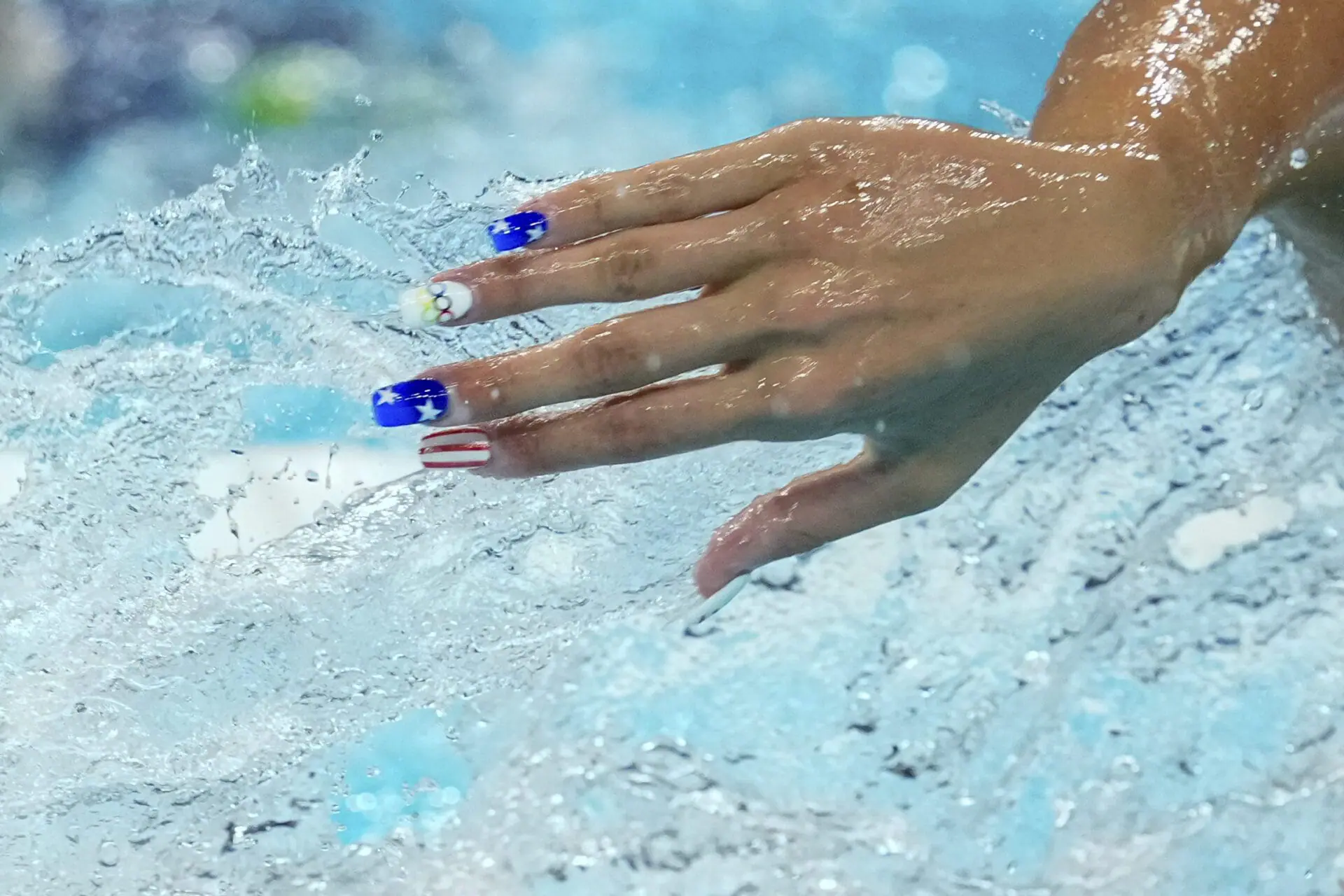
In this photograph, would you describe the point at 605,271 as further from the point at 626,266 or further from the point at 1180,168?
the point at 1180,168

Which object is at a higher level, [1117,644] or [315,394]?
[315,394]

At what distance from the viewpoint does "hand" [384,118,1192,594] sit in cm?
65

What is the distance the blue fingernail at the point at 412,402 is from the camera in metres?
0.65

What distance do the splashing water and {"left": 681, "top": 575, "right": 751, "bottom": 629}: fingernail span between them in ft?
0.10

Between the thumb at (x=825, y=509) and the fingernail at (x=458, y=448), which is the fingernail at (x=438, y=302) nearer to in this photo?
the fingernail at (x=458, y=448)

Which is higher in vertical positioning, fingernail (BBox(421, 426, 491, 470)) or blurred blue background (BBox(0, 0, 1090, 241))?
blurred blue background (BBox(0, 0, 1090, 241))

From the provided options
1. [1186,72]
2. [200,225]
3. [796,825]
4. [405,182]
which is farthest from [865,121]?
[405,182]

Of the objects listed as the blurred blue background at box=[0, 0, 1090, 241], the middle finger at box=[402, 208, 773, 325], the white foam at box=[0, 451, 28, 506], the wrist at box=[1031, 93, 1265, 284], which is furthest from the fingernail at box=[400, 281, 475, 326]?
the blurred blue background at box=[0, 0, 1090, 241]

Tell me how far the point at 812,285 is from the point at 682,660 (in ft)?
2.30

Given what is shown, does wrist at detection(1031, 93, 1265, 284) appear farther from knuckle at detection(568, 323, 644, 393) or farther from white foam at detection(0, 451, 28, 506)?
white foam at detection(0, 451, 28, 506)

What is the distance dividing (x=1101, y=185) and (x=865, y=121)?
14cm

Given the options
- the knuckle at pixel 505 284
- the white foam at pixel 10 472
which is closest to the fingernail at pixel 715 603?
the knuckle at pixel 505 284

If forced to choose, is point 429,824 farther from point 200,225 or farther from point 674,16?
point 674,16

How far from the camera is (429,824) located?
1.12m
